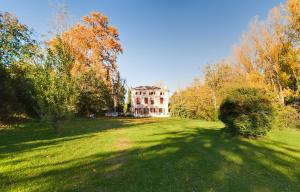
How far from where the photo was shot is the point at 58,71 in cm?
1780

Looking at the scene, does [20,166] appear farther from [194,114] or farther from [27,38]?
[194,114]

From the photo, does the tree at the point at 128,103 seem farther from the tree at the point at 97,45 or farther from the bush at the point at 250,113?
the bush at the point at 250,113

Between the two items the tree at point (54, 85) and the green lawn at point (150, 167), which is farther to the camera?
the tree at point (54, 85)

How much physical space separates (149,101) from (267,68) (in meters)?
38.6

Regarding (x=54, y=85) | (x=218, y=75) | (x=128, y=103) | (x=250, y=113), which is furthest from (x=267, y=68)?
(x=128, y=103)

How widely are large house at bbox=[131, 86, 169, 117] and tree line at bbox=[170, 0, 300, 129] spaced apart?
2500 centimetres

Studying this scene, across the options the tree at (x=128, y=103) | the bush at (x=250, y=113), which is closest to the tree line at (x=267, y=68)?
the bush at (x=250, y=113)

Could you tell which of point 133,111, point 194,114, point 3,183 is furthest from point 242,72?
point 3,183

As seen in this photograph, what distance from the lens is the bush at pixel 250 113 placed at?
1430 centimetres

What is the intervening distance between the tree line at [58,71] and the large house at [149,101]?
632 centimetres

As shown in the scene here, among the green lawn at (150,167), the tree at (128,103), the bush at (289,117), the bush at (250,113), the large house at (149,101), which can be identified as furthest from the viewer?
the tree at (128,103)

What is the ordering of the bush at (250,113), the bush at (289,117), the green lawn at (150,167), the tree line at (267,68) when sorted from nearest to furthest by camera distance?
the green lawn at (150,167) → the bush at (250,113) → the bush at (289,117) → the tree line at (267,68)

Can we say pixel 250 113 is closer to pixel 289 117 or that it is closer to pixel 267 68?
pixel 289 117

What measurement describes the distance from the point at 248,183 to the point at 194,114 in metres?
37.5
